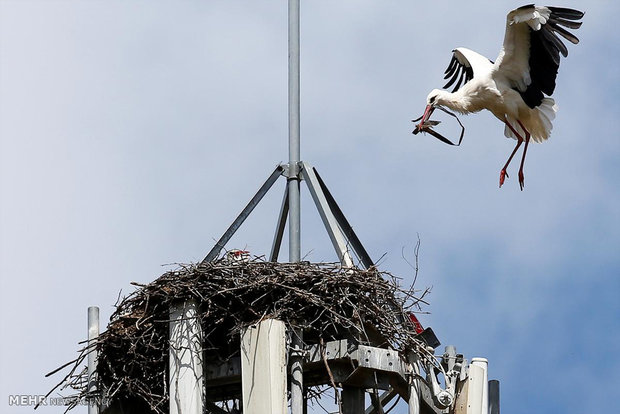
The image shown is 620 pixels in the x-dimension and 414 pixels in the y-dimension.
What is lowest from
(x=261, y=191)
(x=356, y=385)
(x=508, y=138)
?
(x=356, y=385)

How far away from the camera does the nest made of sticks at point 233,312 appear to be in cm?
1162

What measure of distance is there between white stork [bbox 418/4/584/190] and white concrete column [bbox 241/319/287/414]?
3.93 meters

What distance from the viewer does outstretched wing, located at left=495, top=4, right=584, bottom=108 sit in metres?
14.3

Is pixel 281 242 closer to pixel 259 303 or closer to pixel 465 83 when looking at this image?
pixel 259 303

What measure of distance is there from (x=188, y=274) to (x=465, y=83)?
565cm

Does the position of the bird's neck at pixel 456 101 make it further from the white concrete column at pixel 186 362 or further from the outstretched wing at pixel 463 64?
the white concrete column at pixel 186 362

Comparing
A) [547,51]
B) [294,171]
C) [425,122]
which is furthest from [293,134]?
[547,51]

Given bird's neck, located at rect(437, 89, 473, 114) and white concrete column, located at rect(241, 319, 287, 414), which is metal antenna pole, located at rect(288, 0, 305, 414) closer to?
white concrete column, located at rect(241, 319, 287, 414)

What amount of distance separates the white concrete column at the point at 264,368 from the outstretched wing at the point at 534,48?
4.56 m

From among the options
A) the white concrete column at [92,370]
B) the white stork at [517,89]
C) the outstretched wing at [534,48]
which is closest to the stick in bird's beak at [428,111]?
the white stork at [517,89]

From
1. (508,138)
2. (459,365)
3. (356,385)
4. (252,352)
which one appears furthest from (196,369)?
(508,138)

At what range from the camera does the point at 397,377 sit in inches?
466

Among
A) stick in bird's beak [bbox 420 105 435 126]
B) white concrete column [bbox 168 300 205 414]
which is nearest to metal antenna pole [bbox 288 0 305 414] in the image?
white concrete column [bbox 168 300 205 414]

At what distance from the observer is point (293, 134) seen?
43.2ft
